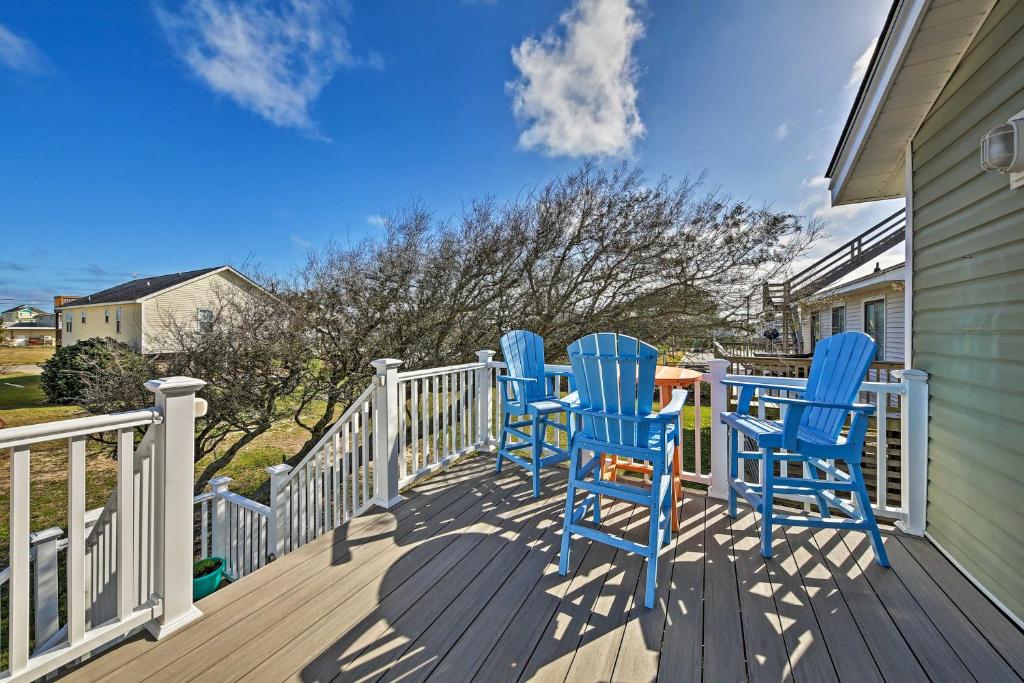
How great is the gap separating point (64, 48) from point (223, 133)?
2.62m

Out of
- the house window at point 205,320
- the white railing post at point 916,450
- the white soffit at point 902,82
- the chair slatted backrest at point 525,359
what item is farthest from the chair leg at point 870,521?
the house window at point 205,320

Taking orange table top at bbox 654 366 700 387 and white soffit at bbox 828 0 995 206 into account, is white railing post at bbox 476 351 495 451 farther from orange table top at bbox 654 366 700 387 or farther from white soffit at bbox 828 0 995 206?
white soffit at bbox 828 0 995 206

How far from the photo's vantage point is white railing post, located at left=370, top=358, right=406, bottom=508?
279cm

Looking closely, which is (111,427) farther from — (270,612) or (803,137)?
(803,137)

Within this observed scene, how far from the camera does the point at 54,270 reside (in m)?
35.5

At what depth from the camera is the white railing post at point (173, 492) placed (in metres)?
1.55

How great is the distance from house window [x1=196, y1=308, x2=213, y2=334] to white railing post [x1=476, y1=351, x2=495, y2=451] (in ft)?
15.0

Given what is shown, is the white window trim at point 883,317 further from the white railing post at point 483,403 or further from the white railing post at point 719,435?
the white railing post at point 483,403

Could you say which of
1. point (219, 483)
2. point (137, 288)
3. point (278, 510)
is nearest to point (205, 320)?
point (219, 483)

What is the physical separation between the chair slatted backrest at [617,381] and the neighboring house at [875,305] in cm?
672

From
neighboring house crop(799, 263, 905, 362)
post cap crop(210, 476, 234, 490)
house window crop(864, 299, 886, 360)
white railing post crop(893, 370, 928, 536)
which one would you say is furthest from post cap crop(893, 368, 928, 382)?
house window crop(864, 299, 886, 360)

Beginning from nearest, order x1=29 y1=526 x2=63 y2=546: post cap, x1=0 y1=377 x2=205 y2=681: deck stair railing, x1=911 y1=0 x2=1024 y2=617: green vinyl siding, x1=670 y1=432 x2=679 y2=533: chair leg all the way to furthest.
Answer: x1=0 y1=377 x2=205 y2=681: deck stair railing, x1=911 y1=0 x2=1024 y2=617: green vinyl siding, x1=29 y1=526 x2=63 y2=546: post cap, x1=670 y1=432 x2=679 y2=533: chair leg

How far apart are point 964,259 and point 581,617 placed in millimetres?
2713

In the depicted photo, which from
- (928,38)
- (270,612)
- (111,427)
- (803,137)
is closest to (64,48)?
(111,427)
